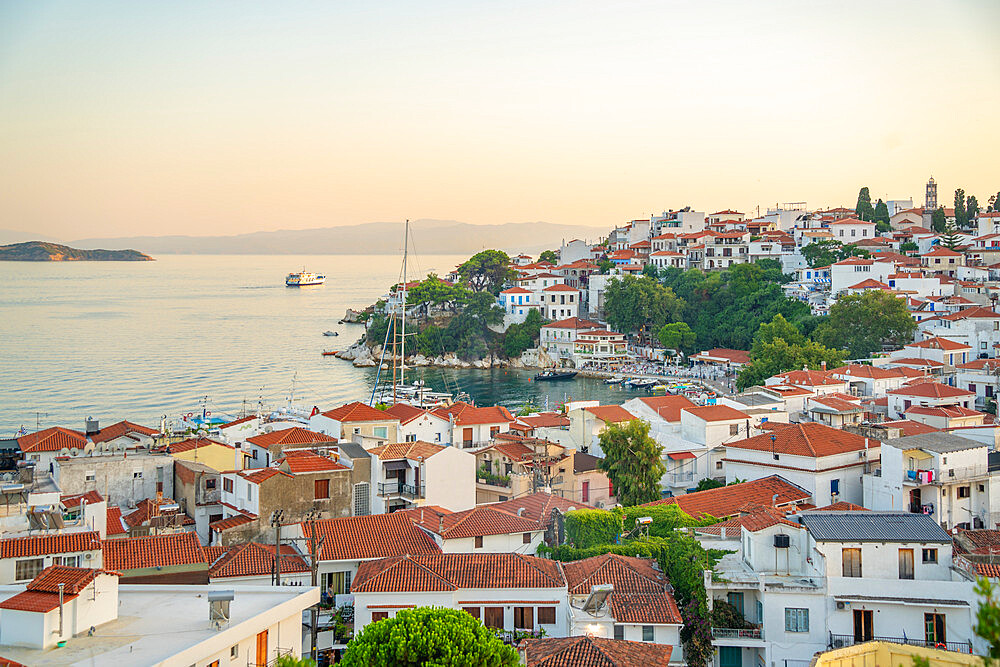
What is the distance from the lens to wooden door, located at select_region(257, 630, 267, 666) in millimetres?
7047

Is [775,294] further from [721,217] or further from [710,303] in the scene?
[721,217]

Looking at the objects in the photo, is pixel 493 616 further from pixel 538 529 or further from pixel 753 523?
pixel 753 523

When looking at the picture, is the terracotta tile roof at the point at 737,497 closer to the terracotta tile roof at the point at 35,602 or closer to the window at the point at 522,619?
the window at the point at 522,619

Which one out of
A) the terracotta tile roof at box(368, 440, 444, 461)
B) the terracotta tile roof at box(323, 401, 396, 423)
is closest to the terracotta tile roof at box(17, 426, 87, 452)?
the terracotta tile roof at box(323, 401, 396, 423)

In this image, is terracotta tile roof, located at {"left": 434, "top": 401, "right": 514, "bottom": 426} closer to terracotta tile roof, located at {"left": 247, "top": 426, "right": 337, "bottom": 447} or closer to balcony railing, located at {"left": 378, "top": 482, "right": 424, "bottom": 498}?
terracotta tile roof, located at {"left": 247, "top": 426, "right": 337, "bottom": 447}

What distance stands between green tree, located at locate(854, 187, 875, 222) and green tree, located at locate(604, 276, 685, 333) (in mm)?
15728

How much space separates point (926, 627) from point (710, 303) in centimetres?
4277

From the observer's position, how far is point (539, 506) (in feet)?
47.1

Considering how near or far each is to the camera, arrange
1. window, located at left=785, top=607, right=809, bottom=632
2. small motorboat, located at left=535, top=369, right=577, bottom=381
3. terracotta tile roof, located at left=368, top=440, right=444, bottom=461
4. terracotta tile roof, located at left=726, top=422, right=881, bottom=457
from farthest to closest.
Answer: small motorboat, located at left=535, top=369, right=577, bottom=381, terracotta tile roof, located at left=726, top=422, right=881, bottom=457, terracotta tile roof, located at left=368, top=440, right=444, bottom=461, window, located at left=785, top=607, right=809, bottom=632

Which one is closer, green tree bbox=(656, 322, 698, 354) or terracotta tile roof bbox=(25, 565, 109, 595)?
terracotta tile roof bbox=(25, 565, 109, 595)

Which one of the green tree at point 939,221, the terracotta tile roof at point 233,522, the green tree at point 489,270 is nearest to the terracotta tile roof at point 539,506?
the terracotta tile roof at point 233,522

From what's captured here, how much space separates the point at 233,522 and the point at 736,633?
23.3 ft

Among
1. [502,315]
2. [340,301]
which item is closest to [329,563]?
[502,315]

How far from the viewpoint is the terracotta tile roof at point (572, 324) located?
51.4 m
